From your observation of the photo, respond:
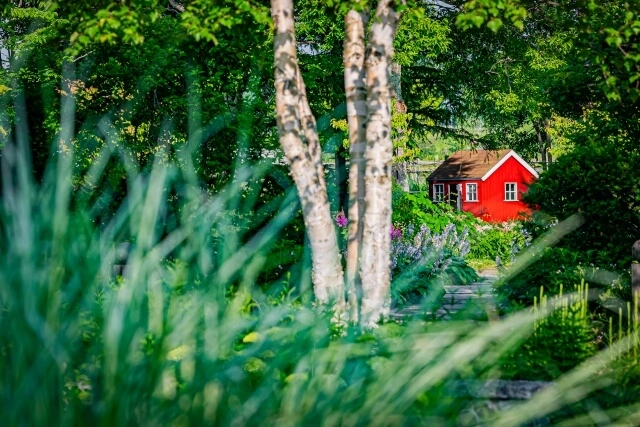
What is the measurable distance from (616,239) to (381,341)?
6.86 meters

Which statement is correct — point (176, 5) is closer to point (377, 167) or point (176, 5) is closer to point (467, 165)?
point (377, 167)

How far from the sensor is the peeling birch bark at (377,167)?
693cm

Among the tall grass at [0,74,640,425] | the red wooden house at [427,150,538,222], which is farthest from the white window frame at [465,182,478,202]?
the tall grass at [0,74,640,425]

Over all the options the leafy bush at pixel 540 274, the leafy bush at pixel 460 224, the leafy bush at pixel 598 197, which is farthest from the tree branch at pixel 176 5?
the leafy bush at pixel 540 274

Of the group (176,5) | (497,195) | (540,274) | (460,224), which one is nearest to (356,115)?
(540,274)

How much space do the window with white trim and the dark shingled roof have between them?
472 millimetres

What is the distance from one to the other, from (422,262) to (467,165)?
2858 centimetres

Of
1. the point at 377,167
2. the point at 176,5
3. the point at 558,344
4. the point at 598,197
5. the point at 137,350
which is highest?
the point at 176,5

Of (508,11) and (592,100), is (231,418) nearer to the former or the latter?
(508,11)

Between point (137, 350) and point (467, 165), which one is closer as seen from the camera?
point (137, 350)

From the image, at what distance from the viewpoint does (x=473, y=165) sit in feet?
133

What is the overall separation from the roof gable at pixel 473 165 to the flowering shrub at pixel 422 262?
22385mm

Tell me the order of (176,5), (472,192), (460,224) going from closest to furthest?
1. (460,224)
2. (176,5)
3. (472,192)

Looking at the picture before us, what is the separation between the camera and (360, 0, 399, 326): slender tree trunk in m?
6.93
